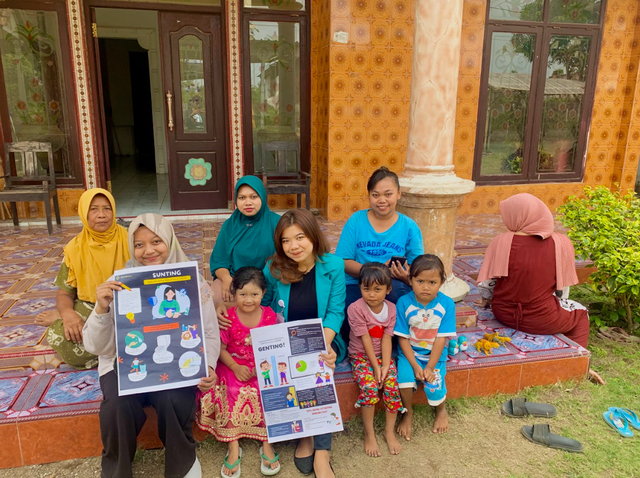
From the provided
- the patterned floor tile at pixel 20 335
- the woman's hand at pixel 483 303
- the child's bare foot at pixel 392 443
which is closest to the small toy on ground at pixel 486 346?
the woman's hand at pixel 483 303

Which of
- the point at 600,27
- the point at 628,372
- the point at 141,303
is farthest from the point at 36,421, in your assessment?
the point at 600,27

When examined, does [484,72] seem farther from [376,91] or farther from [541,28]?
[376,91]

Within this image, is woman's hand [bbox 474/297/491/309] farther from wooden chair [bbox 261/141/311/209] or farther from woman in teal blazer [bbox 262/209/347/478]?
wooden chair [bbox 261/141/311/209]

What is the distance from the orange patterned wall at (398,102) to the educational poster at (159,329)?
423 centimetres

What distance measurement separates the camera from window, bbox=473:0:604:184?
6.64 meters

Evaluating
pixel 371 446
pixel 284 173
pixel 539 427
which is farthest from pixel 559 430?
pixel 284 173

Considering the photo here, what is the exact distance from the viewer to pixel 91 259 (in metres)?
2.59

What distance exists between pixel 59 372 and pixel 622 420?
128 inches

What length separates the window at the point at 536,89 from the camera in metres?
6.64

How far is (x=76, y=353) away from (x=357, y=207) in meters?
4.42

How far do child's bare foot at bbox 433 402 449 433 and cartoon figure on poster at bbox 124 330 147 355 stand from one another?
164 cm

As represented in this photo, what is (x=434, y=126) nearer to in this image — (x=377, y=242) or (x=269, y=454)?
(x=377, y=242)

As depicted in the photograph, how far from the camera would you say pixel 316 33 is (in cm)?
643

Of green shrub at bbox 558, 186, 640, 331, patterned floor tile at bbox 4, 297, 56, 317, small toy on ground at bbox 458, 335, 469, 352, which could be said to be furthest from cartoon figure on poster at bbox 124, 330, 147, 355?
green shrub at bbox 558, 186, 640, 331
